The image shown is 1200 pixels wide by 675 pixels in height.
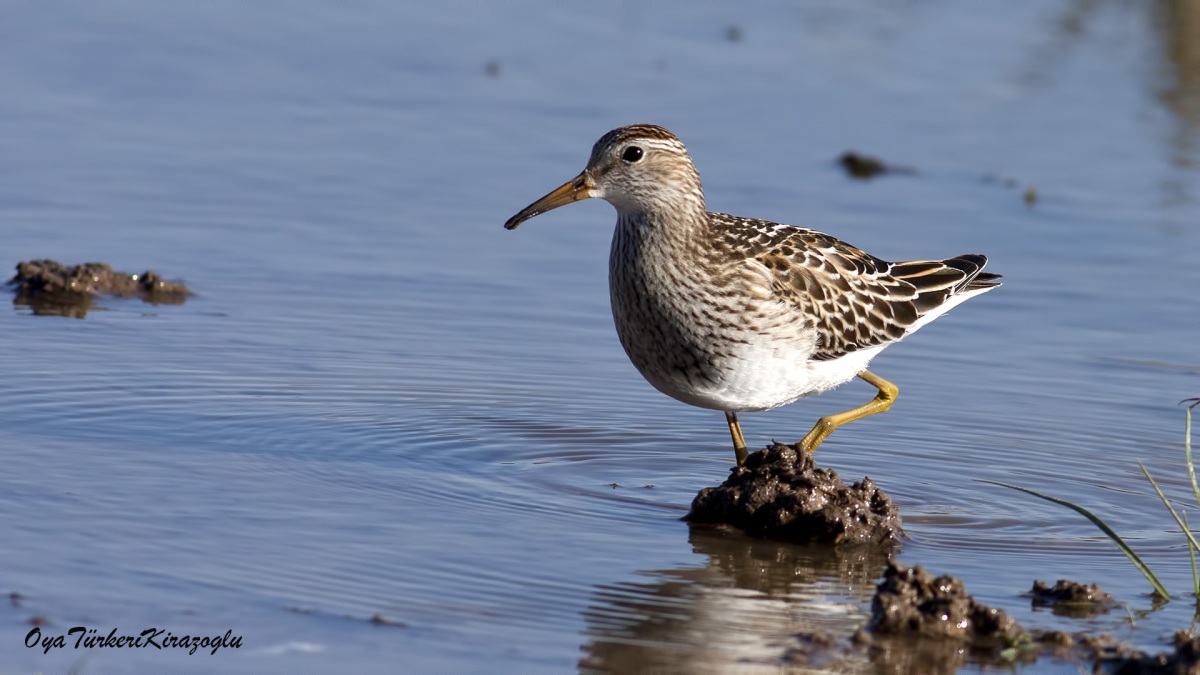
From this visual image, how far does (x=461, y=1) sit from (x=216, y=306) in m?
8.46

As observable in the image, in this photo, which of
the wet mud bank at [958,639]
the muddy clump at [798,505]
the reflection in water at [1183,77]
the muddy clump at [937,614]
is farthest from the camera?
the reflection in water at [1183,77]

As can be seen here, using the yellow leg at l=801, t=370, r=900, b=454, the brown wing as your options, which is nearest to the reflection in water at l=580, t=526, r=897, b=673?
the yellow leg at l=801, t=370, r=900, b=454

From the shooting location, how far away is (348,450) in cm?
894

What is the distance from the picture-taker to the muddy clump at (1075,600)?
6984 millimetres

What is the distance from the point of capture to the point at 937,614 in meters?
6.58

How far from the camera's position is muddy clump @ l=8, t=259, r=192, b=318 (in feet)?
35.8

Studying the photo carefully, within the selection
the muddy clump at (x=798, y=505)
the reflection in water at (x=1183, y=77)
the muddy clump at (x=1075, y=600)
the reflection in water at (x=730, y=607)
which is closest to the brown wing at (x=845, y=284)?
the muddy clump at (x=798, y=505)

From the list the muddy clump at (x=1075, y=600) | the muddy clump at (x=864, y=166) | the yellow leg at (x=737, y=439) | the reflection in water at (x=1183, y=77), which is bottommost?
the muddy clump at (x=1075, y=600)

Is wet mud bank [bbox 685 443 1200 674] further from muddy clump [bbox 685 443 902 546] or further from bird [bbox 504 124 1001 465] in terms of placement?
bird [bbox 504 124 1001 465]

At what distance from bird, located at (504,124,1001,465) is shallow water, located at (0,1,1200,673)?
24.2 inches

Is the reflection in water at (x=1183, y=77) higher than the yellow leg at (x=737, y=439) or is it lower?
higher

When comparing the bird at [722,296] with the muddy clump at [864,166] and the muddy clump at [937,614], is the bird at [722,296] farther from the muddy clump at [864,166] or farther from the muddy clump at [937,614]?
the muddy clump at [864,166]

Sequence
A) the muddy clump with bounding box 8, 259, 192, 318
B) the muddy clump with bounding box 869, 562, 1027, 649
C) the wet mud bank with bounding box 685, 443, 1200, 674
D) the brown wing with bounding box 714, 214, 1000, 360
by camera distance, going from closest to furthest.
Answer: the wet mud bank with bounding box 685, 443, 1200, 674 < the muddy clump with bounding box 869, 562, 1027, 649 < the brown wing with bounding box 714, 214, 1000, 360 < the muddy clump with bounding box 8, 259, 192, 318

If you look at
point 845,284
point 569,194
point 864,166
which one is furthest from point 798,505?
point 864,166
